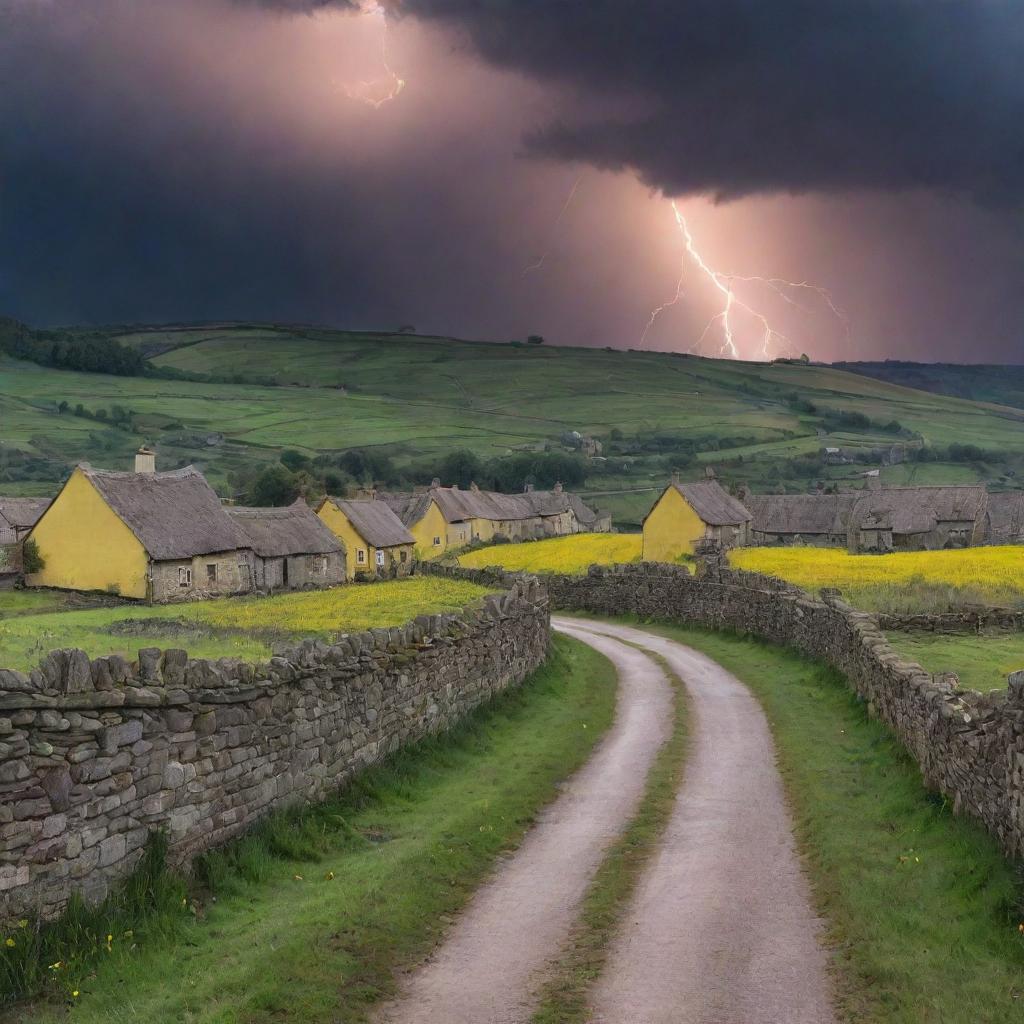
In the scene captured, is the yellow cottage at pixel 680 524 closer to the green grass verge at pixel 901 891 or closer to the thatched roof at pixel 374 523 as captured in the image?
the thatched roof at pixel 374 523

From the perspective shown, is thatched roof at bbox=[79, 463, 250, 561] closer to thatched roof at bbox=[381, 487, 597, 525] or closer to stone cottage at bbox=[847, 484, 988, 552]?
thatched roof at bbox=[381, 487, 597, 525]

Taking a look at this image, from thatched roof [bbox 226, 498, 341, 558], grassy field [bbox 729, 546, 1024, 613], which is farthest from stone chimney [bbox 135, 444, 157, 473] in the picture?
grassy field [bbox 729, 546, 1024, 613]

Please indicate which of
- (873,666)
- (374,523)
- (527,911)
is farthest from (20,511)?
(527,911)

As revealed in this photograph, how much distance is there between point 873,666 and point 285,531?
51256 millimetres

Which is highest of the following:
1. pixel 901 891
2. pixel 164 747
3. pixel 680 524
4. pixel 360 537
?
pixel 680 524

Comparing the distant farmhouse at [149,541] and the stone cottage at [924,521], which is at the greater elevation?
the stone cottage at [924,521]

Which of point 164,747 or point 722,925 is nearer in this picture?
point 722,925

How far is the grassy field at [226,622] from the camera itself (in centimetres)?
2770

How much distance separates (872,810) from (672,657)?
2012 centimetres

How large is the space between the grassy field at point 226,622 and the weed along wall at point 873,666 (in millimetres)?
5887

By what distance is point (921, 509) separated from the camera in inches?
3487

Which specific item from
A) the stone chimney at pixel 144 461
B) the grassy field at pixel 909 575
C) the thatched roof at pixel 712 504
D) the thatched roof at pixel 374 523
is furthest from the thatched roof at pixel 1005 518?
the stone chimney at pixel 144 461

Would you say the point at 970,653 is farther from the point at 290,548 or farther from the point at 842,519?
the point at 842,519

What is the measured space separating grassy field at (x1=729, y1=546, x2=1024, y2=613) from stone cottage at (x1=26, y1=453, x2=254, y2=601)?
3129 cm
